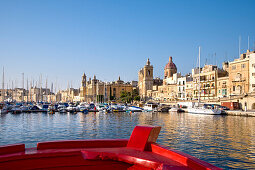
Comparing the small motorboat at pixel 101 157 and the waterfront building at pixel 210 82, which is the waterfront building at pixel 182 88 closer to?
the waterfront building at pixel 210 82

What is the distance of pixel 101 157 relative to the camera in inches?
178

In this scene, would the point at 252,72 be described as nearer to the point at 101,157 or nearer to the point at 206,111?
the point at 206,111

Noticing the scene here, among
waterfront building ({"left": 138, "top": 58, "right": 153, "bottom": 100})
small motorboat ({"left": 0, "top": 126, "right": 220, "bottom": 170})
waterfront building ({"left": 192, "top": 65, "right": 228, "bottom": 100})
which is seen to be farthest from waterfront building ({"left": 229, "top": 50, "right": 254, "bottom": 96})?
waterfront building ({"left": 138, "top": 58, "right": 153, "bottom": 100})

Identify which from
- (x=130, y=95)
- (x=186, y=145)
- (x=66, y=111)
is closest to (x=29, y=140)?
(x=186, y=145)

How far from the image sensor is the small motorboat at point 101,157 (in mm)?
4152

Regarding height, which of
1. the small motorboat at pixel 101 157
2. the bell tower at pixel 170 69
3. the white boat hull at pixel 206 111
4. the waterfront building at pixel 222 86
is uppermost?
the bell tower at pixel 170 69

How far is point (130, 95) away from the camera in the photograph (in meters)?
91.8

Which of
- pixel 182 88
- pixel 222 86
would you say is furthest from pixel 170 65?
pixel 222 86

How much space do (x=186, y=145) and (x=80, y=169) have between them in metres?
11.4

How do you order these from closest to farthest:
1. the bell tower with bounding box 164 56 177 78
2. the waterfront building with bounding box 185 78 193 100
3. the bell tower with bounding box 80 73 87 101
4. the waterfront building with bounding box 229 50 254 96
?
the waterfront building with bounding box 229 50 254 96 < the waterfront building with bounding box 185 78 193 100 < the bell tower with bounding box 164 56 177 78 < the bell tower with bounding box 80 73 87 101

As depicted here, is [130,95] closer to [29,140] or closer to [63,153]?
[29,140]

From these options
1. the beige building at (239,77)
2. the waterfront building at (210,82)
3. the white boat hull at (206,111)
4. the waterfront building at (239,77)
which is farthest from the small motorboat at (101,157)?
the waterfront building at (210,82)

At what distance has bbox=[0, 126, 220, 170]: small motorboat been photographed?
163 inches

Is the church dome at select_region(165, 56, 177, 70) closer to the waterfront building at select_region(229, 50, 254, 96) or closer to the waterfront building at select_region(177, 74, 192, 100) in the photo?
the waterfront building at select_region(177, 74, 192, 100)
